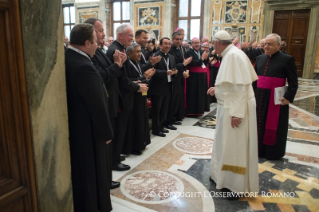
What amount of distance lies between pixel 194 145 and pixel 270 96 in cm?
138

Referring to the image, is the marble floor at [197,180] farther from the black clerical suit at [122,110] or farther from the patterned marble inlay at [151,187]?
the black clerical suit at [122,110]

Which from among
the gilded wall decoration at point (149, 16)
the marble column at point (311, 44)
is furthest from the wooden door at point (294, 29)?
the gilded wall decoration at point (149, 16)

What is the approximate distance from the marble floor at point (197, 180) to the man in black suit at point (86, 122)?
0.55m

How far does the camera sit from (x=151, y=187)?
2.85 meters

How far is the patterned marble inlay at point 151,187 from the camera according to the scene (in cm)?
264

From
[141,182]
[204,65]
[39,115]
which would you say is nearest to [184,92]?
[204,65]

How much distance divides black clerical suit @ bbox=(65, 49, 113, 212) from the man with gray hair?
2509mm

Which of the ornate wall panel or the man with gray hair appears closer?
the man with gray hair

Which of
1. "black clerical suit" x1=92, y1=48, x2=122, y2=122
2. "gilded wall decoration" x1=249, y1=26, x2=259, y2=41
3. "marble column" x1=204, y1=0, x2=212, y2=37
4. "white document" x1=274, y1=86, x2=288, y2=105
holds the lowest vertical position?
"white document" x1=274, y1=86, x2=288, y2=105

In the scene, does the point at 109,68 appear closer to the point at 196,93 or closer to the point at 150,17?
the point at 196,93

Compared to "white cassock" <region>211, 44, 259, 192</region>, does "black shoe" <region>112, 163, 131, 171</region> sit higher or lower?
lower

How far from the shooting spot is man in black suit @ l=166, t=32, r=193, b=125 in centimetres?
505

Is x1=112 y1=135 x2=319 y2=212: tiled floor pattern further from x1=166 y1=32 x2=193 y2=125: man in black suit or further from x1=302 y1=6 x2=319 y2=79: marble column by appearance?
x1=302 y1=6 x2=319 y2=79: marble column

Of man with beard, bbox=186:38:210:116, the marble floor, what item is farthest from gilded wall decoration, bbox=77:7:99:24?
the marble floor
